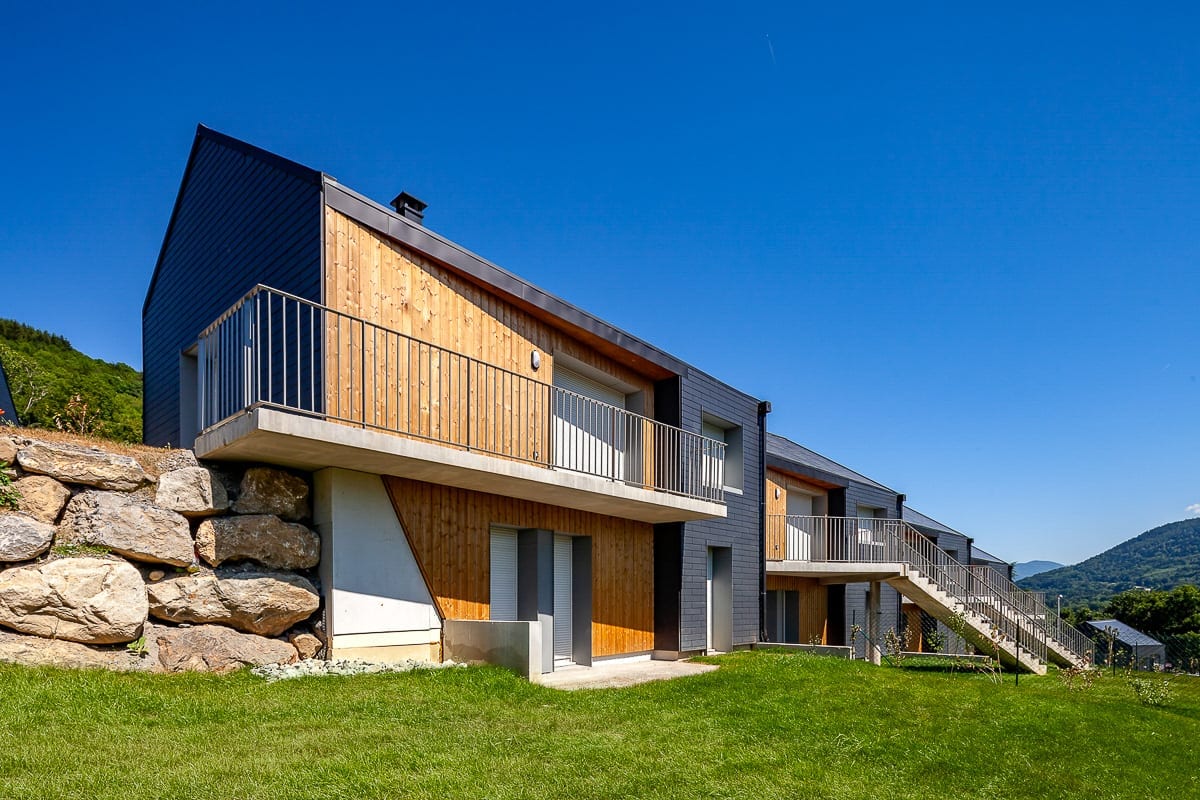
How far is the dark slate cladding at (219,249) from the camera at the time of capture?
1024cm

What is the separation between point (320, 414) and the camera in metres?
8.26

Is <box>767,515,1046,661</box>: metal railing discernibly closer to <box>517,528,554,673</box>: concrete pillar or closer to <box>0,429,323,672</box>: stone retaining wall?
<box>517,528,554,673</box>: concrete pillar

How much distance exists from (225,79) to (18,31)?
2846 mm

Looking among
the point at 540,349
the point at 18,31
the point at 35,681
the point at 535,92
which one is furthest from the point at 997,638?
the point at 18,31

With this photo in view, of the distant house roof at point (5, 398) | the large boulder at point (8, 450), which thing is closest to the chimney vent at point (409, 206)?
the large boulder at point (8, 450)

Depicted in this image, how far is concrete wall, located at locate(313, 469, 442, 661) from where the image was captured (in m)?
9.38

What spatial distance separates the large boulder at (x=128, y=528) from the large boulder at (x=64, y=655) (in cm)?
94

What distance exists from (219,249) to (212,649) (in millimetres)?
6905

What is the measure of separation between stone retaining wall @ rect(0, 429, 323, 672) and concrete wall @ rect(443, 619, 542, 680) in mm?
1832

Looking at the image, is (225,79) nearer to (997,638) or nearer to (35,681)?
(35,681)

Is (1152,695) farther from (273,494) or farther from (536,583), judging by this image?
(273,494)

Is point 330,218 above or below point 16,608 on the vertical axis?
above

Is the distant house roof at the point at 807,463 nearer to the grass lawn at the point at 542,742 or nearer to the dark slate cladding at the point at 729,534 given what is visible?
the dark slate cladding at the point at 729,534

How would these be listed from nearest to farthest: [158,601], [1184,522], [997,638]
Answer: [158,601], [997,638], [1184,522]
